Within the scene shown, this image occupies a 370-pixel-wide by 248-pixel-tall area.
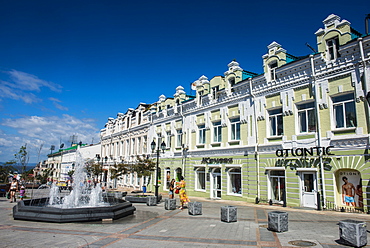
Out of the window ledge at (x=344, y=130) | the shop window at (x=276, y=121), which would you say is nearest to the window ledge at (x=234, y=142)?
the shop window at (x=276, y=121)

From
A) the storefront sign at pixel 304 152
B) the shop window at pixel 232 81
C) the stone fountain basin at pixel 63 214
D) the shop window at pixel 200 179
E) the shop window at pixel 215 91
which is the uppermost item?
the shop window at pixel 232 81

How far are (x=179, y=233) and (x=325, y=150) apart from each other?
10.4 meters

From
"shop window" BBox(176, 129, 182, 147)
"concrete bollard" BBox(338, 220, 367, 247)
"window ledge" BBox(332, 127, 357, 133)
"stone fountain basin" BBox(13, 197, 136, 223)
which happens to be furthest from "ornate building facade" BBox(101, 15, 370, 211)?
"stone fountain basin" BBox(13, 197, 136, 223)

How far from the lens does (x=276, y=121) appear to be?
727 inches

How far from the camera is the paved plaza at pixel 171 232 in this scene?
8170 mm

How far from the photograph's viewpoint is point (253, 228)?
1027cm

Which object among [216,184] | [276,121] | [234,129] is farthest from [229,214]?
[216,184]

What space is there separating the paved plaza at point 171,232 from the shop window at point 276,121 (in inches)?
265

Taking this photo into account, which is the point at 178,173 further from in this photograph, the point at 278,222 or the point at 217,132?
the point at 278,222

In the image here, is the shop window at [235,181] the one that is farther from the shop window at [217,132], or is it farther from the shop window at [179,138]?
the shop window at [179,138]

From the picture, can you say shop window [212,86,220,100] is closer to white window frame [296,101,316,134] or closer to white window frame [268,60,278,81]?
white window frame [268,60,278,81]

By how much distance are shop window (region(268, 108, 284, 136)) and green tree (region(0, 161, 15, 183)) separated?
3076 cm

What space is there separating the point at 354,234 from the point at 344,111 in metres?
9.34

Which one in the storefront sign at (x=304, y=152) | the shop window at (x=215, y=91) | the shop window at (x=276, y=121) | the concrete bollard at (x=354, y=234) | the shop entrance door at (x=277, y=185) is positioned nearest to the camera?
the concrete bollard at (x=354, y=234)
